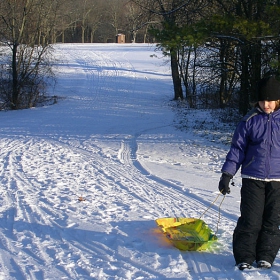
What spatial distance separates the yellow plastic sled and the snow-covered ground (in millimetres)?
87

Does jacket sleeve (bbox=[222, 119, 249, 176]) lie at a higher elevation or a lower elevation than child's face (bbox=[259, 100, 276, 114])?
lower

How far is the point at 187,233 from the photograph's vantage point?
5.20 m

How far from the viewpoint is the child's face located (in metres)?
4.27

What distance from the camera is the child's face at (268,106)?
4.27m

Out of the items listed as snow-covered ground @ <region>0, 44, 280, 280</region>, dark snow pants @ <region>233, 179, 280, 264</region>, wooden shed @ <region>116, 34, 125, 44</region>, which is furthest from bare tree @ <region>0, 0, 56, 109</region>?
wooden shed @ <region>116, 34, 125, 44</region>

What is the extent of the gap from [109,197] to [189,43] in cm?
448

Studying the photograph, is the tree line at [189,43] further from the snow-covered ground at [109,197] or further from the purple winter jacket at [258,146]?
the purple winter jacket at [258,146]

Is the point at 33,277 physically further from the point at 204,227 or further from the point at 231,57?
the point at 231,57

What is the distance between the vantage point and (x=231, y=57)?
13.6m

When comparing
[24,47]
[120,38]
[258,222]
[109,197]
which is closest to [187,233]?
[258,222]

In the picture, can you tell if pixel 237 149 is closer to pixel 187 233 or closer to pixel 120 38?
pixel 187 233

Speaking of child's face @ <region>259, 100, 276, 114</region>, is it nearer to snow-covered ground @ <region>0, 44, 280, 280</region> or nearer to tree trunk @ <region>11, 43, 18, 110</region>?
snow-covered ground @ <region>0, 44, 280, 280</region>

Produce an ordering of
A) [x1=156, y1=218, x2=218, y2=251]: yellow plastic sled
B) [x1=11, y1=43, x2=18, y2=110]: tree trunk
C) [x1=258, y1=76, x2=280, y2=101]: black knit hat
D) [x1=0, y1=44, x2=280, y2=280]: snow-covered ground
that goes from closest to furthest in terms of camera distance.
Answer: [x1=258, y1=76, x2=280, y2=101]: black knit hat < [x1=0, y1=44, x2=280, y2=280]: snow-covered ground < [x1=156, y1=218, x2=218, y2=251]: yellow plastic sled < [x1=11, y1=43, x2=18, y2=110]: tree trunk

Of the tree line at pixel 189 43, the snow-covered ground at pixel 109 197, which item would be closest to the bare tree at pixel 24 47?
the tree line at pixel 189 43
